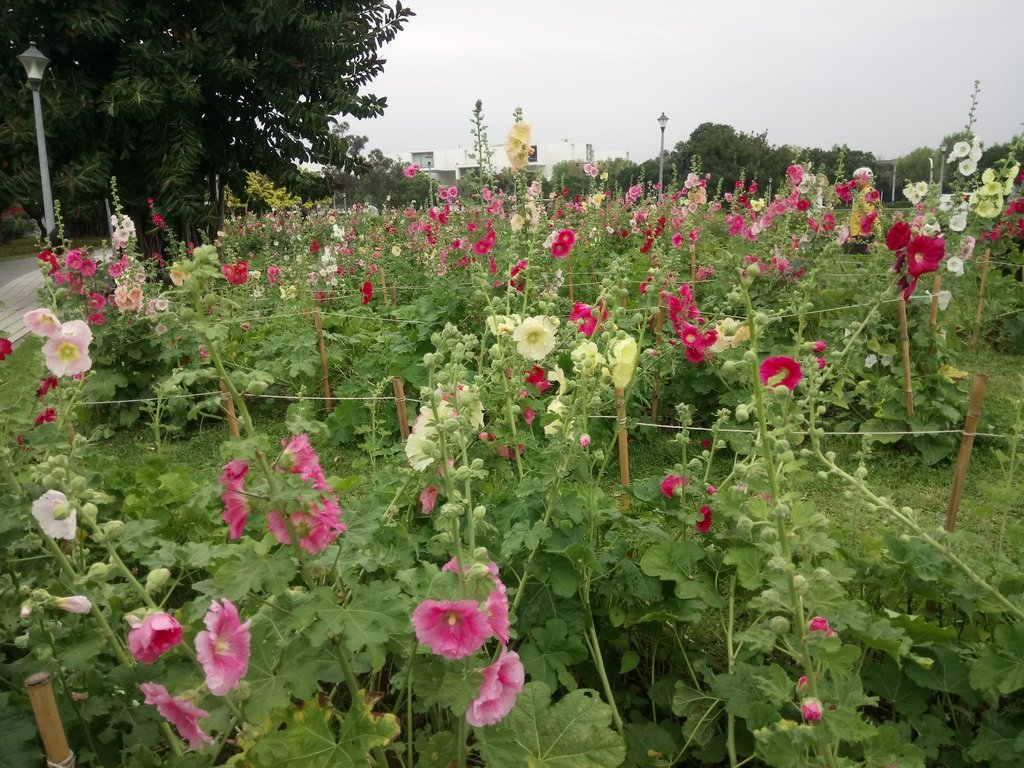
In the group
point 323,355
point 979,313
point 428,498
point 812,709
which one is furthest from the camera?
point 979,313

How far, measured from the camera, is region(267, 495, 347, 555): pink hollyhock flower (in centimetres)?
124

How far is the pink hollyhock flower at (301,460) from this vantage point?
3.98 feet

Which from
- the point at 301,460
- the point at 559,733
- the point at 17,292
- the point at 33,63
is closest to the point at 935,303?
the point at 559,733

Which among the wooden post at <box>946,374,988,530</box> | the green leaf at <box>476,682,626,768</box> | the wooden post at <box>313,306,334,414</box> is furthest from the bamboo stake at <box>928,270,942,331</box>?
the wooden post at <box>313,306,334,414</box>

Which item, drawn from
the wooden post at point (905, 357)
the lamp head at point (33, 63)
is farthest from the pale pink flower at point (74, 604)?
the lamp head at point (33, 63)

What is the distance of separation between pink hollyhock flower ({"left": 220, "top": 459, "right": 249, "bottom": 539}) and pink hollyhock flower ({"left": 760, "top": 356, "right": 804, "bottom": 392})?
1.10 m

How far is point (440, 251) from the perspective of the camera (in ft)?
22.9

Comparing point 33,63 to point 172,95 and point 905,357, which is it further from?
point 905,357

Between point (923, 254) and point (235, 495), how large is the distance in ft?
6.91

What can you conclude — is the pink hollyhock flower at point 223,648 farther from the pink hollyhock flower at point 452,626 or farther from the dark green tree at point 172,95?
the dark green tree at point 172,95

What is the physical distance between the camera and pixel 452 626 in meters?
1.15

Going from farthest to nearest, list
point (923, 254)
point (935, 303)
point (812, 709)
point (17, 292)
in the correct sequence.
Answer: point (17, 292)
point (935, 303)
point (923, 254)
point (812, 709)

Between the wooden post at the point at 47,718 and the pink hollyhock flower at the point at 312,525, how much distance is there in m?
Result: 0.45

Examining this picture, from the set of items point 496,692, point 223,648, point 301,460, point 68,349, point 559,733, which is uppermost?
point 68,349
